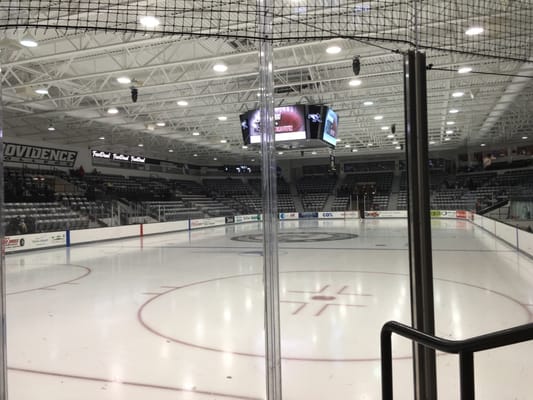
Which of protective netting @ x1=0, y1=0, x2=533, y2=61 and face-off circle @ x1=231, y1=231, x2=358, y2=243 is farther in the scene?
face-off circle @ x1=231, y1=231, x2=358, y2=243

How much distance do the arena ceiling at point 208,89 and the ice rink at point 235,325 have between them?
9.94 ft

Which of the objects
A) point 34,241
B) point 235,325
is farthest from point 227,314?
point 34,241

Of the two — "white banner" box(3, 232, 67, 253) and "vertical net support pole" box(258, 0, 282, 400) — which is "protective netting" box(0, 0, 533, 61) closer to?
"vertical net support pole" box(258, 0, 282, 400)

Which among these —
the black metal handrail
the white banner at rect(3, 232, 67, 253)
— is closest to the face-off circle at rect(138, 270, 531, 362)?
the black metal handrail

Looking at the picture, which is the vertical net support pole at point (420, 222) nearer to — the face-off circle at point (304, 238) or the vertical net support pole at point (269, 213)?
the vertical net support pole at point (269, 213)

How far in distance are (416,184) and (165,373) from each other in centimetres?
235

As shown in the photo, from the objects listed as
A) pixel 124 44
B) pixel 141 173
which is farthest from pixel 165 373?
pixel 141 173

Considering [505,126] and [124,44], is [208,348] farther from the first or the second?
[505,126]

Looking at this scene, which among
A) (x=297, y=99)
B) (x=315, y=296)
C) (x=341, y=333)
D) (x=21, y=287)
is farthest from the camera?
(x=297, y=99)

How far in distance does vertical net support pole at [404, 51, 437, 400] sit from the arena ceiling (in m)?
2.15

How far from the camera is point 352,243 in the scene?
1289 cm

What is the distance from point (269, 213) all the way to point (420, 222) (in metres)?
0.85

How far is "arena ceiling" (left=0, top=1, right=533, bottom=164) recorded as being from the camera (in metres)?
9.82

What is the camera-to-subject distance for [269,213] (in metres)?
2.54
